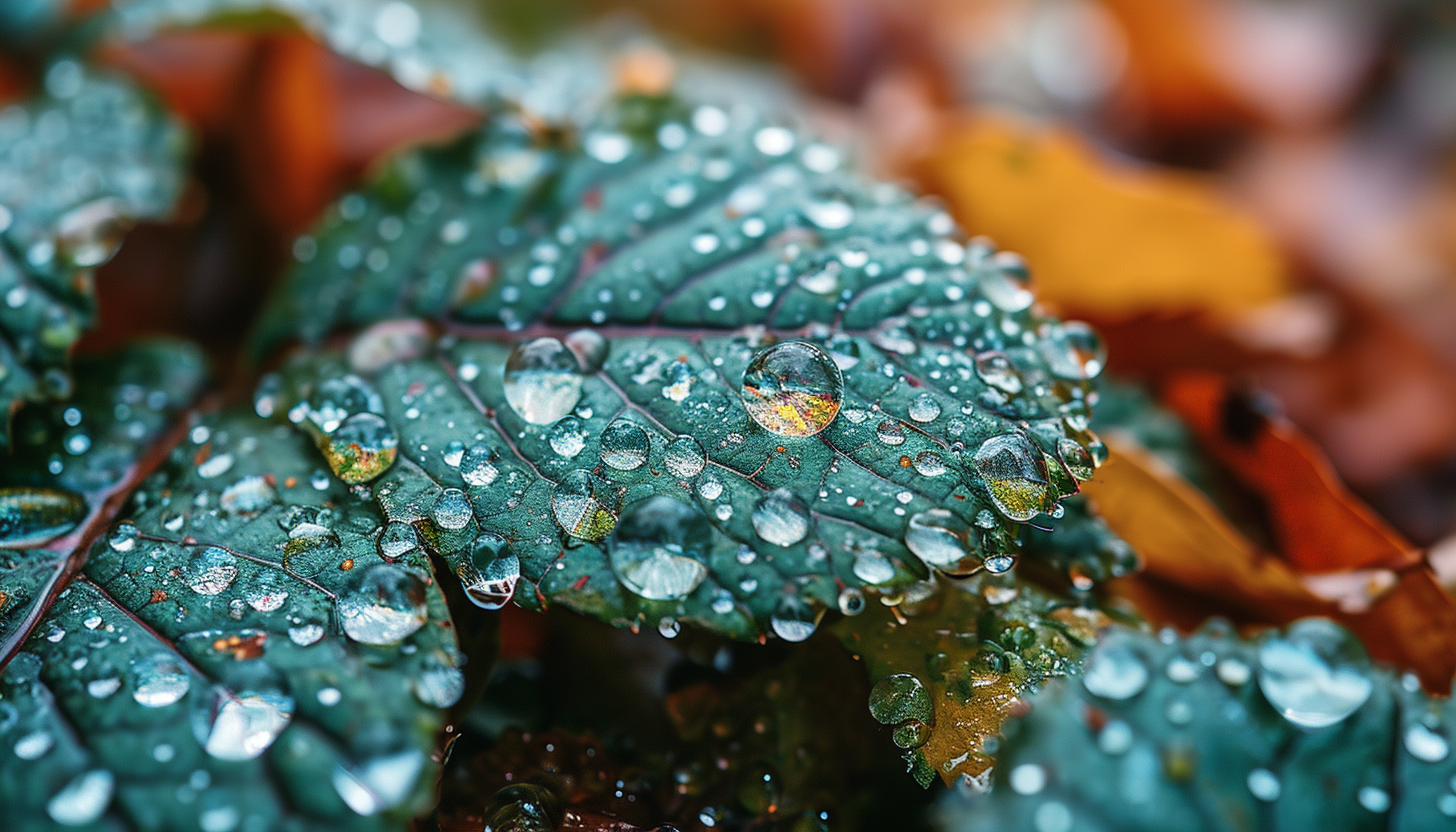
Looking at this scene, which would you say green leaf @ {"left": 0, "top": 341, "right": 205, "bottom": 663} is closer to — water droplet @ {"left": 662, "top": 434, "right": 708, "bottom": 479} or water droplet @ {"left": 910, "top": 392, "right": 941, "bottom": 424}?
water droplet @ {"left": 662, "top": 434, "right": 708, "bottom": 479}

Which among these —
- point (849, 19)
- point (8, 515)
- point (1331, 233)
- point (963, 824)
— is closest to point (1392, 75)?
point (1331, 233)

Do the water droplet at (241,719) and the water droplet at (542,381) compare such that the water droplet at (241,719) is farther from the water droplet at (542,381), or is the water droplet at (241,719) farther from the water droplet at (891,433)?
the water droplet at (891,433)

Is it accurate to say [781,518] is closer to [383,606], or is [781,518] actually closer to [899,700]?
[899,700]

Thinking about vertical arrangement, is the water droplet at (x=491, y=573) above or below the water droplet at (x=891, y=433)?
below

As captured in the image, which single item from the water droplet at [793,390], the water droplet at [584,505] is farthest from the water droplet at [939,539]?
the water droplet at [584,505]

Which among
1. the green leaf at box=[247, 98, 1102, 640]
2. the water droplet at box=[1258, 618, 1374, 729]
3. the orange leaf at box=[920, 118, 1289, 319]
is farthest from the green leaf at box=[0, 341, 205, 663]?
the orange leaf at box=[920, 118, 1289, 319]
